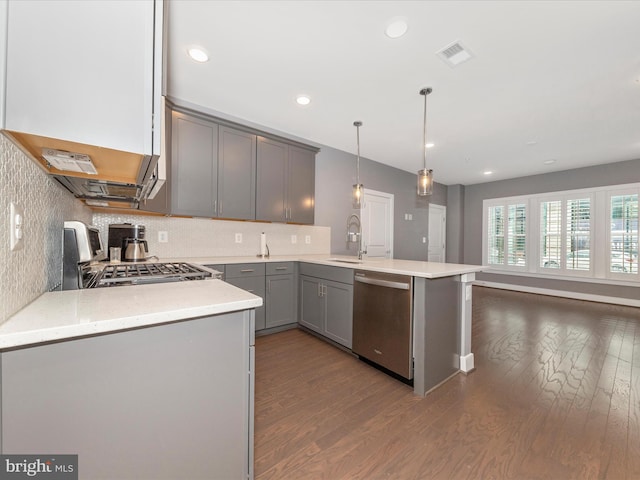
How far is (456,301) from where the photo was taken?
7.22 ft

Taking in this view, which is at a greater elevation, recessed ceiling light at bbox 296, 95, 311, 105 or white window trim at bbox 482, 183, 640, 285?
recessed ceiling light at bbox 296, 95, 311, 105

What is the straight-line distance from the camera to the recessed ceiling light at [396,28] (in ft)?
5.76

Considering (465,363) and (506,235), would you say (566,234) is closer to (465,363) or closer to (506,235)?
(506,235)

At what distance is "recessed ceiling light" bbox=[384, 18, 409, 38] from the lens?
1.76 metres

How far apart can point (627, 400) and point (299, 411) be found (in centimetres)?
229

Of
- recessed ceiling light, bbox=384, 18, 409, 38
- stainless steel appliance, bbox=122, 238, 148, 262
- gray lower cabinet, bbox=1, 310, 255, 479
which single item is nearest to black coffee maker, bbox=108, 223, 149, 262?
stainless steel appliance, bbox=122, 238, 148, 262

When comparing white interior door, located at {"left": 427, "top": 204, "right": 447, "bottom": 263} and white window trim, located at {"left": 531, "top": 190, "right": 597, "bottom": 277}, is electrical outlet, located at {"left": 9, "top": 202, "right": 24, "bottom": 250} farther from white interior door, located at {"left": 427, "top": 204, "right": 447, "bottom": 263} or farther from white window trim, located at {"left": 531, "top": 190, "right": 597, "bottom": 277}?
white window trim, located at {"left": 531, "top": 190, "right": 597, "bottom": 277}

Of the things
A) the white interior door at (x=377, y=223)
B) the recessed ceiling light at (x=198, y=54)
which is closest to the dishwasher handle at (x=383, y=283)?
the recessed ceiling light at (x=198, y=54)

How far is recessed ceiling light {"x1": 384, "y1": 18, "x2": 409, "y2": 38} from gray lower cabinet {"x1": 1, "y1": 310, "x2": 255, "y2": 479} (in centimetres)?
204

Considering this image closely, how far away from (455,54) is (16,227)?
107 inches

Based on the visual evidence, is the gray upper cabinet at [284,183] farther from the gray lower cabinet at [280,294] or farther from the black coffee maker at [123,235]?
the black coffee maker at [123,235]

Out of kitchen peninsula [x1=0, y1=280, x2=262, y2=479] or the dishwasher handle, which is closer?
kitchen peninsula [x1=0, y1=280, x2=262, y2=479]

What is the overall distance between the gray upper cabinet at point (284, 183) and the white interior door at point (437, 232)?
12.5ft

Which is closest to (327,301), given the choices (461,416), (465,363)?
Result: (465,363)
